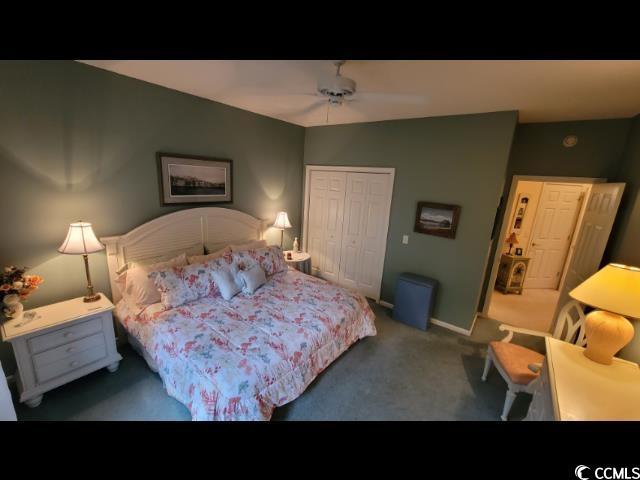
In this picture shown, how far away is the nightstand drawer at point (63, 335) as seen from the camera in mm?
1724

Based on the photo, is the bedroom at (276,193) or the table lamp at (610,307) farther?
the bedroom at (276,193)

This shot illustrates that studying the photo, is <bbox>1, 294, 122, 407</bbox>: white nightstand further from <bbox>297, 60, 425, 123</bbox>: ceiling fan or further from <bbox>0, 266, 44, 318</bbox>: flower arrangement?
<bbox>297, 60, 425, 123</bbox>: ceiling fan

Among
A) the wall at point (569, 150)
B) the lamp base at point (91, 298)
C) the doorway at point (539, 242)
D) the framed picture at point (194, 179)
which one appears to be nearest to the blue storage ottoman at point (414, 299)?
the wall at point (569, 150)

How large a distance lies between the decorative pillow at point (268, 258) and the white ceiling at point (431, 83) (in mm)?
1649

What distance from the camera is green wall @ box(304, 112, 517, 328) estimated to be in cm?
271

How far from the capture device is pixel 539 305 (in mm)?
4062

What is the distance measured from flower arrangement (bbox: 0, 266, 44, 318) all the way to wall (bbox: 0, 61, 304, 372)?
0.22 meters

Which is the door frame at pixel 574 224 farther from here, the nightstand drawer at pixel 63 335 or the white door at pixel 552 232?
the nightstand drawer at pixel 63 335

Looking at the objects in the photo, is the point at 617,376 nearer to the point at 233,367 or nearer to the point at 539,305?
the point at 233,367

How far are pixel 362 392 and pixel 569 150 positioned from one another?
3.38m

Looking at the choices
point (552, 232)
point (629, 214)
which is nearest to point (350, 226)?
point (629, 214)

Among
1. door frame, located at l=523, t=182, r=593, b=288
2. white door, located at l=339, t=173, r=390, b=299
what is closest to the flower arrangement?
white door, located at l=339, t=173, r=390, b=299

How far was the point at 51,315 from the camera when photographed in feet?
6.03
